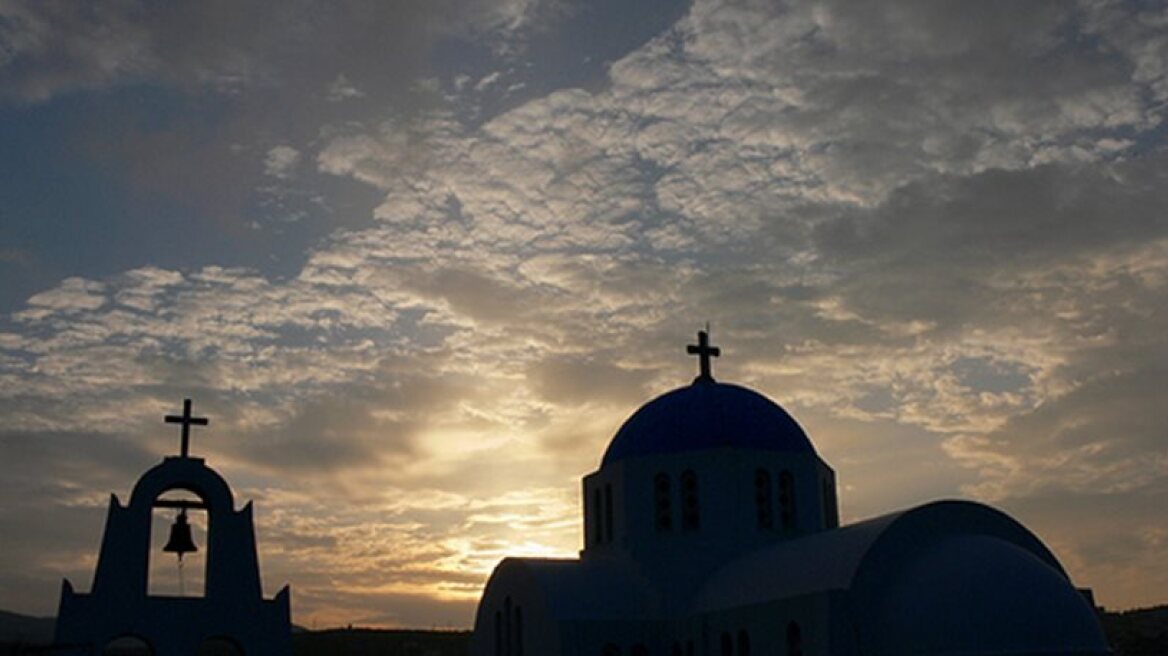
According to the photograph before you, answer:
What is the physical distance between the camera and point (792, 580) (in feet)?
91.0

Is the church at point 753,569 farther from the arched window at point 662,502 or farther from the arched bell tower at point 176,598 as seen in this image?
the arched bell tower at point 176,598

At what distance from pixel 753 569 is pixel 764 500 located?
3.58 meters

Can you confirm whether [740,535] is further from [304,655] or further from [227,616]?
[304,655]

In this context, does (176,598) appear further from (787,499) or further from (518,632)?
(787,499)

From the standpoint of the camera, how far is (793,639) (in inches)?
1041

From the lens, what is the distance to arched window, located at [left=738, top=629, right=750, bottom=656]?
28189mm

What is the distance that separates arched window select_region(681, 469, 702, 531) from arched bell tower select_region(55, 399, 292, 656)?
1152 centimetres

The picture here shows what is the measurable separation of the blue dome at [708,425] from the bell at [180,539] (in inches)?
484

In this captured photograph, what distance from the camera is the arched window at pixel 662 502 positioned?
33812mm

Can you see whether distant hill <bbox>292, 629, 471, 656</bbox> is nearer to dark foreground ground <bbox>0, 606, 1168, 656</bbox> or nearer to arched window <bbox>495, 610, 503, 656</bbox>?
dark foreground ground <bbox>0, 606, 1168, 656</bbox>

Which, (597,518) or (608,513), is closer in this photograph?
(608,513)

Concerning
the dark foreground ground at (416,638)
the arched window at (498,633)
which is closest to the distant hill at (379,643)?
the dark foreground ground at (416,638)

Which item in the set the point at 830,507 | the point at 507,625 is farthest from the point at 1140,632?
the point at 507,625

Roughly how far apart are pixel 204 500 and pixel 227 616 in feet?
8.22
